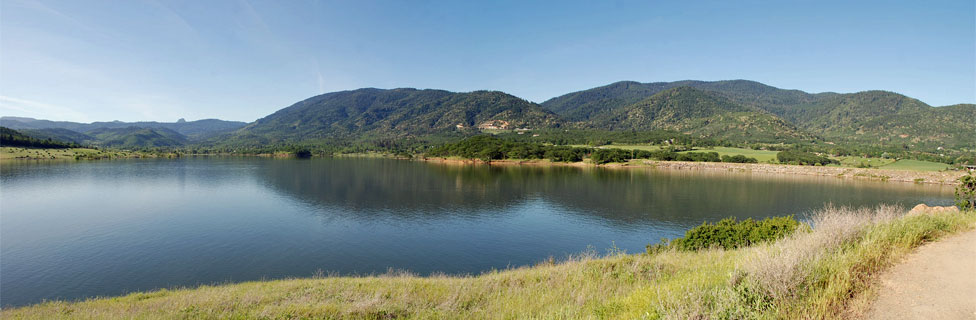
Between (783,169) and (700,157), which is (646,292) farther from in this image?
(700,157)

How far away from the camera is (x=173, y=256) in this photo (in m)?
21.1

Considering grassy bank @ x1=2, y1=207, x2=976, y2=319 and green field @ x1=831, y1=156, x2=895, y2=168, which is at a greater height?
green field @ x1=831, y1=156, x2=895, y2=168

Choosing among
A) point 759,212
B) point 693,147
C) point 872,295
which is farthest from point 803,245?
point 693,147

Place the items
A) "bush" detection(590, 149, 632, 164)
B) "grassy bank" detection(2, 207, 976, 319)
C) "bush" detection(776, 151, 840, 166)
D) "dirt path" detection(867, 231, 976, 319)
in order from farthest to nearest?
"bush" detection(590, 149, 632, 164) < "bush" detection(776, 151, 840, 166) < "grassy bank" detection(2, 207, 976, 319) < "dirt path" detection(867, 231, 976, 319)

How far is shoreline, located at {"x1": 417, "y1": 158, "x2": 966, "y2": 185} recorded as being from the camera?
62.8m

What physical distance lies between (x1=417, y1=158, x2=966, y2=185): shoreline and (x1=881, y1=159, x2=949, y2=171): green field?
4551 mm

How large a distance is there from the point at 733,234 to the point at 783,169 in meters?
82.9

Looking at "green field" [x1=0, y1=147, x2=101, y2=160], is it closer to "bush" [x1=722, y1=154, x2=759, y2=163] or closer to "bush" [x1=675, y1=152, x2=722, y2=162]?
"bush" [x1=675, y1=152, x2=722, y2=162]

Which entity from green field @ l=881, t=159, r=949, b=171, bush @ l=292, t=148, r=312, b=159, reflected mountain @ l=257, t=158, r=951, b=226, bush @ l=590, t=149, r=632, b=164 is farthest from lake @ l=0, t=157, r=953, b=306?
bush @ l=292, t=148, r=312, b=159

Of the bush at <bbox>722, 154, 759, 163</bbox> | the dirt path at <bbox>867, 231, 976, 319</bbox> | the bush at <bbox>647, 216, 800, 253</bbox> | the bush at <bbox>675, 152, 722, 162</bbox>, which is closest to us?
the dirt path at <bbox>867, 231, 976, 319</bbox>

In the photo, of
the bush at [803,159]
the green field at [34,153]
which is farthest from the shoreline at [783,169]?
the green field at [34,153]

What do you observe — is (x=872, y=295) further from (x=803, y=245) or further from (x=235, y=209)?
(x=235, y=209)

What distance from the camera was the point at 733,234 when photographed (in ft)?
53.2

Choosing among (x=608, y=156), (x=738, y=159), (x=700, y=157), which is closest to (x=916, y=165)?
(x=738, y=159)
